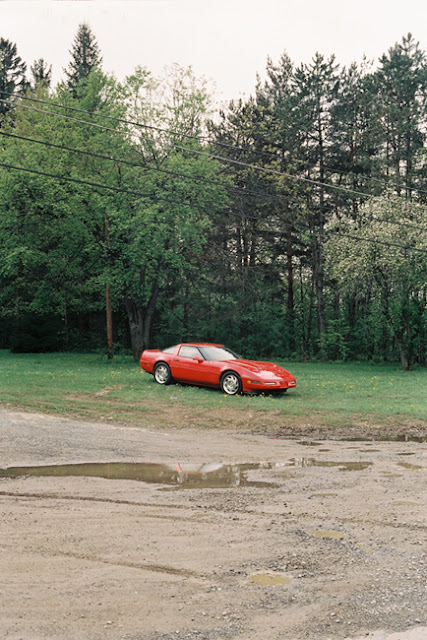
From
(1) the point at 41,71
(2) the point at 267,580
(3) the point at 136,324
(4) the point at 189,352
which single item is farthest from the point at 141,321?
(1) the point at 41,71

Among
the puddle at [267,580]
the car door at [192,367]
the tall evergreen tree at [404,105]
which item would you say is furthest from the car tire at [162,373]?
the tall evergreen tree at [404,105]

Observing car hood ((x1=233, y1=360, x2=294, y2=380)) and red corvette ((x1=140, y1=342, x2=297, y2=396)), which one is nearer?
red corvette ((x1=140, y1=342, x2=297, y2=396))

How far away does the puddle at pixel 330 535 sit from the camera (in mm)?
5848

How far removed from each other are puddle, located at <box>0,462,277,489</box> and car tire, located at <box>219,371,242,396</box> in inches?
308

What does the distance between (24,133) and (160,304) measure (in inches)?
522

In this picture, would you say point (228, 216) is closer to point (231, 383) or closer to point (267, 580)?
point (231, 383)

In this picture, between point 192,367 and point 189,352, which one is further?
point 189,352

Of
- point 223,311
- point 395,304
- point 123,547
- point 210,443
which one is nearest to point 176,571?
point 123,547

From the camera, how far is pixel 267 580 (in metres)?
4.82

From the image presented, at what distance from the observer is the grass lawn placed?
1385 centimetres

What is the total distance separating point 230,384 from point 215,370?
0.68 meters

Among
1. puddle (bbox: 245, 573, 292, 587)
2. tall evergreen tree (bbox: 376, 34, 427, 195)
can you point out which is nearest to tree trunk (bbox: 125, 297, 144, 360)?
tall evergreen tree (bbox: 376, 34, 427, 195)

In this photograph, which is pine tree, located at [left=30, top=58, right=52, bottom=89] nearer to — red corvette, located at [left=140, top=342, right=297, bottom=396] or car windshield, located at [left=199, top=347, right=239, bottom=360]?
red corvette, located at [left=140, top=342, right=297, bottom=396]

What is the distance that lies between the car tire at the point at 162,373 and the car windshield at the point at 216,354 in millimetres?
1368
